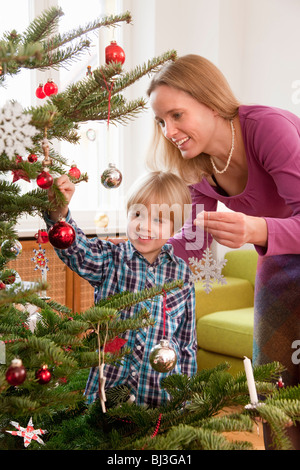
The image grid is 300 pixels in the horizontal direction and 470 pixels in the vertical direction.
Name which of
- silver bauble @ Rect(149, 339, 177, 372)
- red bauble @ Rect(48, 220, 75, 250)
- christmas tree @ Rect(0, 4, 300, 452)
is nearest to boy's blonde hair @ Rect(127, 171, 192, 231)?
christmas tree @ Rect(0, 4, 300, 452)

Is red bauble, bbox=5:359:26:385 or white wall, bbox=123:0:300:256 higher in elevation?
white wall, bbox=123:0:300:256

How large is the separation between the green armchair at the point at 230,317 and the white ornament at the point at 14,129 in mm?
1876

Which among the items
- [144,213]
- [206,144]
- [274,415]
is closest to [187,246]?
[144,213]

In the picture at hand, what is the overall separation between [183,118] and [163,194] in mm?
187

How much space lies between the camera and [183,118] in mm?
1066

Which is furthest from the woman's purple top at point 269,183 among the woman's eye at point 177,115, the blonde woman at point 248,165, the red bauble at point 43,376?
the red bauble at point 43,376

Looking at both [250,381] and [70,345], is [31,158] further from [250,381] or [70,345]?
[250,381]

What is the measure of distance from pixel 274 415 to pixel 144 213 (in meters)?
0.61

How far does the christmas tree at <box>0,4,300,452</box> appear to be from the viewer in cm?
61

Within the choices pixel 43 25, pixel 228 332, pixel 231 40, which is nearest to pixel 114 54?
pixel 43 25

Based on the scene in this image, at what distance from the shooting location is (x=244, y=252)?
9.34 ft

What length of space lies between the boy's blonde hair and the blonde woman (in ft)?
0.17

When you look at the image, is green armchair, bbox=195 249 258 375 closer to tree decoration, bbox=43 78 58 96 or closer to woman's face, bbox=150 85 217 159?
woman's face, bbox=150 85 217 159
